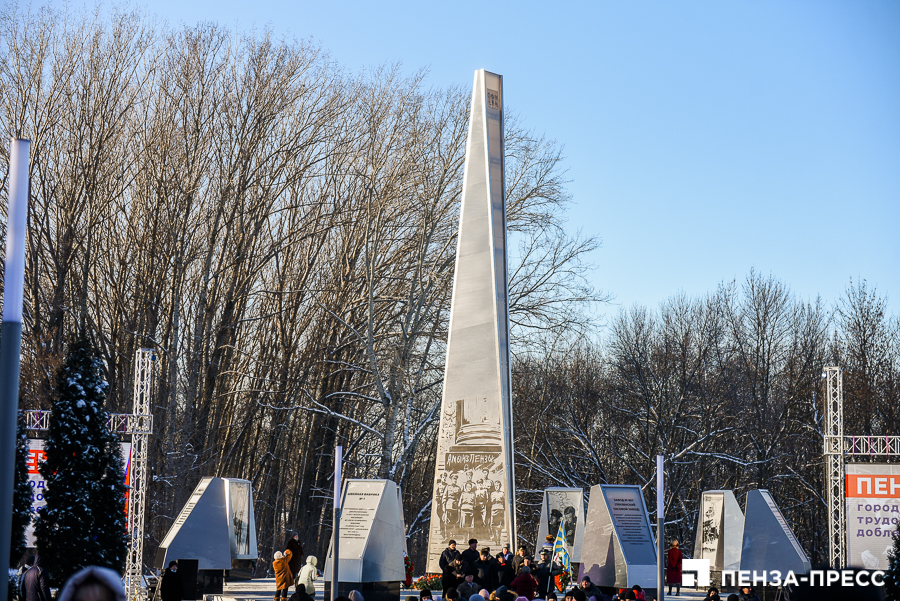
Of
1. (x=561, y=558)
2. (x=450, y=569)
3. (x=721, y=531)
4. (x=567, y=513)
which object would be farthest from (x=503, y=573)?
(x=567, y=513)

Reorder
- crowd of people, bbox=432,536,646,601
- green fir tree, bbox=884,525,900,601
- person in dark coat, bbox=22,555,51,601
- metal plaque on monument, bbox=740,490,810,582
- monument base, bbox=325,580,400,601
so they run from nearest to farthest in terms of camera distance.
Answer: green fir tree, bbox=884,525,900,601, person in dark coat, bbox=22,555,51,601, crowd of people, bbox=432,536,646,601, monument base, bbox=325,580,400,601, metal plaque on monument, bbox=740,490,810,582

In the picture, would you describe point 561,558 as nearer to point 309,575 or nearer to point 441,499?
point 441,499

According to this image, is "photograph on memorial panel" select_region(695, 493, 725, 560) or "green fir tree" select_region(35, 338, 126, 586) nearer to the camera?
"green fir tree" select_region(35, 338, 126, 586)

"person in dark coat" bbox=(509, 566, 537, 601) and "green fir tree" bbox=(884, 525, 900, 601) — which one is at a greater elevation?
"green fir tree" bbox=(884, 525, 900, 601)

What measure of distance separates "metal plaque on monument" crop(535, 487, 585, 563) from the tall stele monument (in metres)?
4.11

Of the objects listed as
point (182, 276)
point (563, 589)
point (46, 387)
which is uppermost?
point (182, 276)

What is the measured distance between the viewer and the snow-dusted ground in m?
16.3

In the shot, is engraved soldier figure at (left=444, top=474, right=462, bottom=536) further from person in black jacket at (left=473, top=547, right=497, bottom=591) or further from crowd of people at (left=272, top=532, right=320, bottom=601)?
person in black jacket at (left=473, top=547, right=497, bottom=591)

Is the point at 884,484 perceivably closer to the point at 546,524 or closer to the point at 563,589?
the point at 563,589

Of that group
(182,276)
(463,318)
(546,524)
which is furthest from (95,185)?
(546,524)

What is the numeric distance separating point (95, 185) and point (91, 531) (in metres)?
16.5

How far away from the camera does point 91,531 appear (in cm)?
1244

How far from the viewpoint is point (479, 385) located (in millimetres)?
17781

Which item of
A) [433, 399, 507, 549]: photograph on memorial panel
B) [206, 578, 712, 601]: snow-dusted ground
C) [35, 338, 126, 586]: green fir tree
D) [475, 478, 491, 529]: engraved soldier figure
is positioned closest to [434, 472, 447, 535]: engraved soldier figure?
[433, 399, 507, 549]: photograph on memorial panel
